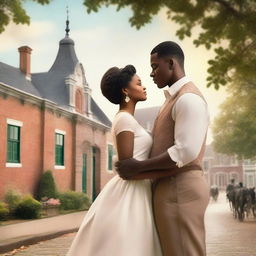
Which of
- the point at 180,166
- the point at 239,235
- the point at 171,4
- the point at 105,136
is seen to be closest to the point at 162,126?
the point at 180,166

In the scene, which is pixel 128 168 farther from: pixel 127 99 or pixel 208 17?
pixel 208 17

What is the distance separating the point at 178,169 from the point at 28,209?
13.5 metres

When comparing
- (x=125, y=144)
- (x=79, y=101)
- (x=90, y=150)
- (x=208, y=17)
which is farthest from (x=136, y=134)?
(x=90, y=150)

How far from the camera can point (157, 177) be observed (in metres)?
2.42

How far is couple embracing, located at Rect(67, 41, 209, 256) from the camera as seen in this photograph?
2344mm

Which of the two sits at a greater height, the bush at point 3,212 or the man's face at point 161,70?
the man's face at point 161,70

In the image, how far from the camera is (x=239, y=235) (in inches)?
416

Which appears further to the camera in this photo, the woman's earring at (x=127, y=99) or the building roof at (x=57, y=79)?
the building roof at (x=57, y=79)

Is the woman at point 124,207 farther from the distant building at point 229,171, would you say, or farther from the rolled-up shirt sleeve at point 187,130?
the distant building at point 229,171

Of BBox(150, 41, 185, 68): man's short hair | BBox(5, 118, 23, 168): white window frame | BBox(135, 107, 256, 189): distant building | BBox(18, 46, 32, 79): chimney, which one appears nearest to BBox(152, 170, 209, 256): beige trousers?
BBox(150, 41, 185, 68): man's short hair

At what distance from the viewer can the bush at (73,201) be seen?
1884 centimetres

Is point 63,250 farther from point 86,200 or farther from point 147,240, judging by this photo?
point 86,200

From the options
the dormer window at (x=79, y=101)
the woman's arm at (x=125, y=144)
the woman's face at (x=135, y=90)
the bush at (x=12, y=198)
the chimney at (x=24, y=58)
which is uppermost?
the chimney at (x=24, y=58)

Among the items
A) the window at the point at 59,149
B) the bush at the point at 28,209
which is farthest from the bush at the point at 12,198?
the window at the point at 59,149
